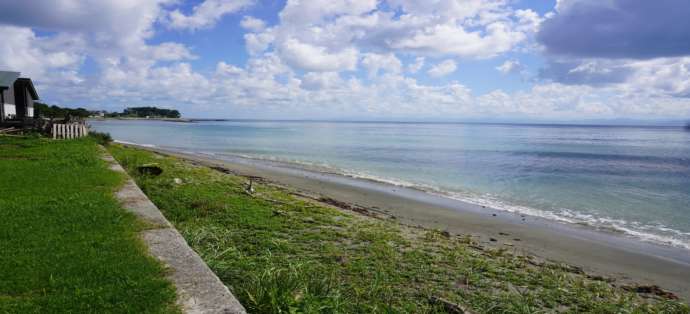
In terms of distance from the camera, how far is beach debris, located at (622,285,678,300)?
7.83 metres

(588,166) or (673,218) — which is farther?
(588,166)

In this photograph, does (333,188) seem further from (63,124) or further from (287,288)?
(63,124)

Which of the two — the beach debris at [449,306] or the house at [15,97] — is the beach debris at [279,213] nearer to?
the beach debris at [449,306]

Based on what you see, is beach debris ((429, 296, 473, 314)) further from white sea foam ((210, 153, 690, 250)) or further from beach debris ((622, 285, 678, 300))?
white sea foam ((210, 153, 690, 250))

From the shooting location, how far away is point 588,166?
35094 millimetres

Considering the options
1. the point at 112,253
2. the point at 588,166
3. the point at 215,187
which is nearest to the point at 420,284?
the point at 112,253

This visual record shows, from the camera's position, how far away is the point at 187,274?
15.9ft

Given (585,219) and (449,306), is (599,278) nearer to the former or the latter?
(449,306)

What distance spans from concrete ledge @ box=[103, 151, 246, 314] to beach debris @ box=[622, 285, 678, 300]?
7449 millimetres

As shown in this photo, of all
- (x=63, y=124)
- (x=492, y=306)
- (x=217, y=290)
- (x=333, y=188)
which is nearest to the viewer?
(x=217, y=290)

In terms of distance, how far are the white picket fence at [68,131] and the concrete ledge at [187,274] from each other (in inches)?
800

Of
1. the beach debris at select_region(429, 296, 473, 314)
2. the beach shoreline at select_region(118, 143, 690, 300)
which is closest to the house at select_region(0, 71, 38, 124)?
the beach shoreline at select_region(118, 143, 690, 300)

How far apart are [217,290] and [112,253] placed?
170 cm

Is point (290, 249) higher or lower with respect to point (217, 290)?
lower
